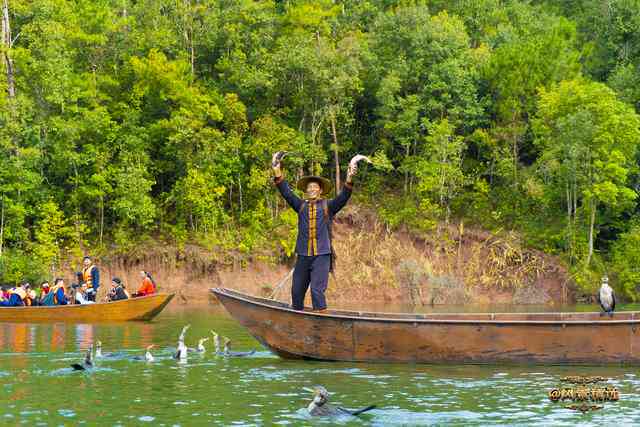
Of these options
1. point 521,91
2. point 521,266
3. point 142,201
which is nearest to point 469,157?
point 521,91

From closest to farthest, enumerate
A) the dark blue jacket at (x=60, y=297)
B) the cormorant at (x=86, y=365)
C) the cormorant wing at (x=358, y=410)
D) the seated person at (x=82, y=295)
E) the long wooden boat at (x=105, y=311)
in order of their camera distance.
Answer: the cormorant wing at (x=358, y=410) → the cormorant at (x=86, y=365) → the long wooden boat at (x=105, y=311) → the seated person at (x=82, y=295) → the dark blue jacket at (x=60, y=297)

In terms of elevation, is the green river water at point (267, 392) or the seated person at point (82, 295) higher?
the seated person at point (82, 295)

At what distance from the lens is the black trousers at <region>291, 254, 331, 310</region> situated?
1728cm

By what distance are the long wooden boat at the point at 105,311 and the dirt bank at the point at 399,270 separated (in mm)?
13142

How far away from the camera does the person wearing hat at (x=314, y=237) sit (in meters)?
17.2

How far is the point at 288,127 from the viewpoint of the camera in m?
46.9

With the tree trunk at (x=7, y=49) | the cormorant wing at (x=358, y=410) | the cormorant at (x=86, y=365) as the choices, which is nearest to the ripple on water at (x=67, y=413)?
the cormorant at (x=86, y=365)

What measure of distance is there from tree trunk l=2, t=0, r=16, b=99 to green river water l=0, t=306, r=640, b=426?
25.8 metres

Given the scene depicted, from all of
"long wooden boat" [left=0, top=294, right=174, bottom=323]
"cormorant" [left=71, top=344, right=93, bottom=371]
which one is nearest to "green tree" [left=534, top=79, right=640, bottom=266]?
"long wooden boat" [left=0, top=294, right=174, bottom=323]

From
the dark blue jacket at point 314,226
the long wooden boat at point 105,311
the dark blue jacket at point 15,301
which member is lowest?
the long wooden boat at point 105,311

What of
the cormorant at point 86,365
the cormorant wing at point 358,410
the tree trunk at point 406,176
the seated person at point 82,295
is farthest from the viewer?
the tree trunk at point 406,176

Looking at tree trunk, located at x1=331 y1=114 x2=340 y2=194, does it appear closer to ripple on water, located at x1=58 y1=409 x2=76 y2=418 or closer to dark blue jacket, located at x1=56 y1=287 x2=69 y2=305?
dark blue jacket, located at x1=56 y1=287 x2=69 y2=305

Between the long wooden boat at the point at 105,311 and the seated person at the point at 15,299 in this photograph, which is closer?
the long wooden boat at the point at 105,311

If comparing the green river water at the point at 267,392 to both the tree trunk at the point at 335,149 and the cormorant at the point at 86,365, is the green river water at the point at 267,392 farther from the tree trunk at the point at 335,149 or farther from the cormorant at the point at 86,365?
the tree trunk at the point at 335,149
